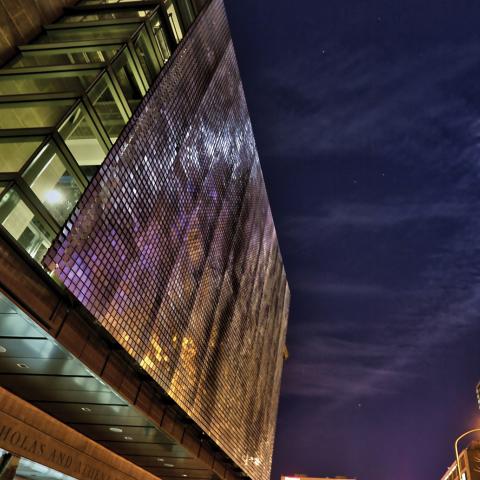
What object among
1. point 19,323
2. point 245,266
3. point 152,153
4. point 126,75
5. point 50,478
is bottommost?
point 50,478

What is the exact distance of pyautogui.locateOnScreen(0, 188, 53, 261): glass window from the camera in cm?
1480

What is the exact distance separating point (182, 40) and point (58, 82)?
8.92 m

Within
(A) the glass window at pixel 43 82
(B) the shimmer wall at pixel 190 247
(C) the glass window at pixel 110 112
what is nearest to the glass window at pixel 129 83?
(C) the glass window at pixel 110 112

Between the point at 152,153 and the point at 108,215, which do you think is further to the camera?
the point at 152,153

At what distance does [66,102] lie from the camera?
1788 cm

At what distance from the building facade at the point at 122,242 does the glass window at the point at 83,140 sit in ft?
0.27

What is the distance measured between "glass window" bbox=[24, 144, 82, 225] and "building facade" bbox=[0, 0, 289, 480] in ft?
0.24

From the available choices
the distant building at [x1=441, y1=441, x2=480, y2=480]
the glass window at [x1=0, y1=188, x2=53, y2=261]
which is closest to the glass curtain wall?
the glass window at [x1=0, y1=188, x2=53, y2=261]

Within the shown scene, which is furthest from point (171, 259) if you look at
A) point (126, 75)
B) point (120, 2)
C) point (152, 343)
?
point (120, 2)

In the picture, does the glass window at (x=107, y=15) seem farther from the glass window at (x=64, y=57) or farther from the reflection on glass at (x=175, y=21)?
the reflection on glass at (x=175, y=21)

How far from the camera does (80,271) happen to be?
16906 millimetres

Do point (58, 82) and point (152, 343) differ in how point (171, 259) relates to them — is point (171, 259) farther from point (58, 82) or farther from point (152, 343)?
point (58, 82)

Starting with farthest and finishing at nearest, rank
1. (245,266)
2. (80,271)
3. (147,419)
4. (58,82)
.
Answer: (245,266), (147,419), (58,82), (80,271)

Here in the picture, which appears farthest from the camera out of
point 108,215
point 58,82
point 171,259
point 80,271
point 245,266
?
→ point 245,266
